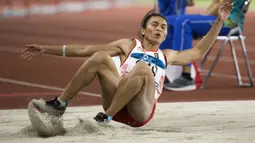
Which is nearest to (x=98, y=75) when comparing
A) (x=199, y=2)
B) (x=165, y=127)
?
(x=165, y=127)

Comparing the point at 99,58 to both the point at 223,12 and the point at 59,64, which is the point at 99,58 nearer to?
the point at 223,12

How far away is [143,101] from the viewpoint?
6070 millimetres

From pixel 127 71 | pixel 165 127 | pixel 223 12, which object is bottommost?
pixel 165 127

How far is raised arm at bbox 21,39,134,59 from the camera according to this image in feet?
19.7

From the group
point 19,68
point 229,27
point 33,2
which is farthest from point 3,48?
point 33,2

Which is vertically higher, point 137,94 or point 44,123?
point 137,94

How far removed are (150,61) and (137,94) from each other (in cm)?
33

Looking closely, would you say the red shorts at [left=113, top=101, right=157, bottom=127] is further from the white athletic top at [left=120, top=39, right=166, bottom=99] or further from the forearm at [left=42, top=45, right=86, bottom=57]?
the forearm at [left=42, top=45, right=86, bottom=57]

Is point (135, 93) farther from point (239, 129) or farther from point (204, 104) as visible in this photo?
point (204, 104)

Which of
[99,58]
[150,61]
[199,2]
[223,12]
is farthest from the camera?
[199,2]

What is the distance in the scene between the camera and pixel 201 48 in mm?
6508

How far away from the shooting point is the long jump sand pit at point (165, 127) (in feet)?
19.1

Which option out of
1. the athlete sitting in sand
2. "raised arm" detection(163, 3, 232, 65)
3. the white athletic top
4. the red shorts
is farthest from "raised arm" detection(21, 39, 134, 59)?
the red shorts

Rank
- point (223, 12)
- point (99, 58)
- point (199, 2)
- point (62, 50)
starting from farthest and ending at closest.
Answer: point (199, 2) → point (223, 12) → point (62, 50) → point (99, 58)
